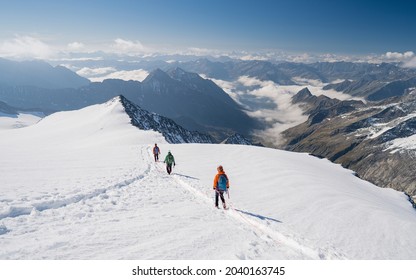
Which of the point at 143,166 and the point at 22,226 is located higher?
the point at 22,226

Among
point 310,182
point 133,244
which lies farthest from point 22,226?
point 310,182

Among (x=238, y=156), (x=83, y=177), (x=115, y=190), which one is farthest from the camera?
(x=238, y=156)

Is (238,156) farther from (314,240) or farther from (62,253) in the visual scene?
(62,253)

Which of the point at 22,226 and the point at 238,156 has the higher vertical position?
the point at 22,226

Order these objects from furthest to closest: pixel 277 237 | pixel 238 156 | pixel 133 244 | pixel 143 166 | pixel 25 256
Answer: pixel 238 156 → pixel 143 166 → pixel 277 237 → pixel 133 244 → pixel 25 256

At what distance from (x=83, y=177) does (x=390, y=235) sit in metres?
21.9

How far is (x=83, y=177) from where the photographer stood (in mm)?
23969

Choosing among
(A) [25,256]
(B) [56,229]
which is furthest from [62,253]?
(B) [56,229]

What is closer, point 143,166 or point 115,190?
point 115,190

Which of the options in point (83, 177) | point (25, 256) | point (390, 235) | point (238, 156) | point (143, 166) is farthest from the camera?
point (238, 156)

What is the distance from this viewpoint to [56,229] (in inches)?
508

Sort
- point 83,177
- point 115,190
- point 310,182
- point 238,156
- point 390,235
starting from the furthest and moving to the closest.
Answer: point 238,156 → point 310,182 → point 83,177 → point 115,190 → point 390,235

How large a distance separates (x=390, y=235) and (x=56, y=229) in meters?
17.3
